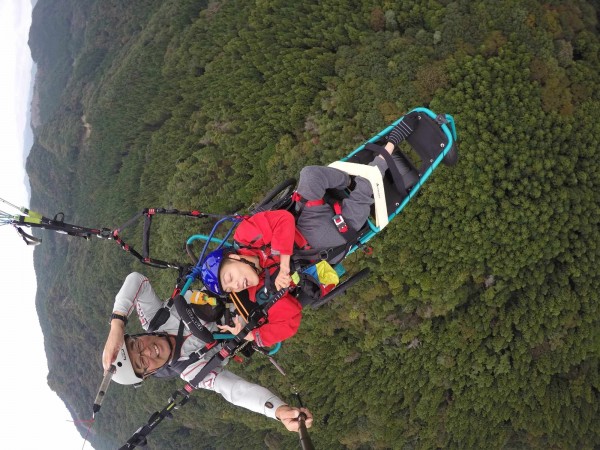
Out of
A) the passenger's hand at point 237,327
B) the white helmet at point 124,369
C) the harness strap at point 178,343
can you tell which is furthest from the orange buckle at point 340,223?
the white helmet at point 124,369

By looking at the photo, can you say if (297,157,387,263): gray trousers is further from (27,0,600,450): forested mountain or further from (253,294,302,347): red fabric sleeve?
(27,0,600,450): forested mountain

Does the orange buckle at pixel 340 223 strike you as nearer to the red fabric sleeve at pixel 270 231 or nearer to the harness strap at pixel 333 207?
the harness strap at pixel 333 207

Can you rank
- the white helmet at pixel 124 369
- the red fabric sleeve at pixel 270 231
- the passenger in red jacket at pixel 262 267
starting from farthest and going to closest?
the red fabric sleeve at pixel 270 231 → the passenger in red jacket at pixel 262 267 → the white helmet at pixel 124 369

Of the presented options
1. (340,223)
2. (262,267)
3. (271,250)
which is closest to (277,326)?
(262,267)

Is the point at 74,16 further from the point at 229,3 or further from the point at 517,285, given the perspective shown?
the point at 517,285

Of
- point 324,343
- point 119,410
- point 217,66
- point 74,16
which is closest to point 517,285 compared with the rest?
point 324,343

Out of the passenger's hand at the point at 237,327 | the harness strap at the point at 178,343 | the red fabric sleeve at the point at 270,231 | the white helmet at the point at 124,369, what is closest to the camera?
the white helmet at the point at 124,369

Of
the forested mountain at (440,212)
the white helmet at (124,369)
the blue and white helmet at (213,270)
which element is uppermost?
the blue and white helmet at (213,270)
